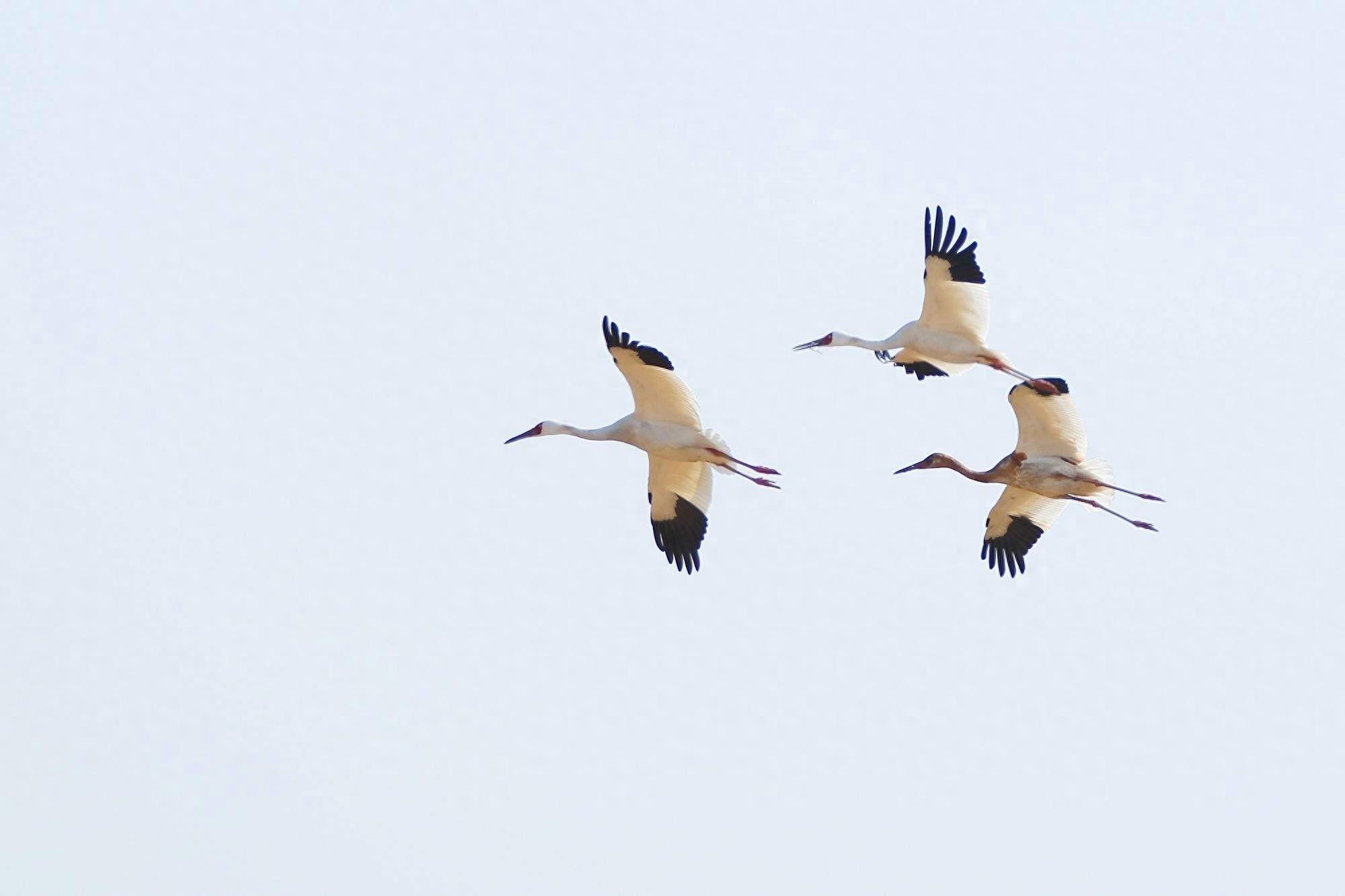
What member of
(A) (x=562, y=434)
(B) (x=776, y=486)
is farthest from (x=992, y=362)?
(A) (x=562, y=434)

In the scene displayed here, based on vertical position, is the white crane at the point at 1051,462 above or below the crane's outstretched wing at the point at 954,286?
below

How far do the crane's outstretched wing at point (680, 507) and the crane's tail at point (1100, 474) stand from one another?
3899 millimetres

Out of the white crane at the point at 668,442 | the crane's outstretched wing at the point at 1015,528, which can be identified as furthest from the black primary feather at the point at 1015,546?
the white crane at the point at 668,442

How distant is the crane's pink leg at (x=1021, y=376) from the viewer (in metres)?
25.0

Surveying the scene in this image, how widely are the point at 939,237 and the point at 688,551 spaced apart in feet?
13.8

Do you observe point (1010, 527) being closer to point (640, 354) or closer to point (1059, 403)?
point (1059, 403)

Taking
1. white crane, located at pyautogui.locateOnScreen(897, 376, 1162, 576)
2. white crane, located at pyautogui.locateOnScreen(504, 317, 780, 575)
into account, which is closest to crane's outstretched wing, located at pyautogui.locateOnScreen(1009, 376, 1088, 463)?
white crane, located at pyautogui.locateOnScreen(897, 376, 1162, 576)

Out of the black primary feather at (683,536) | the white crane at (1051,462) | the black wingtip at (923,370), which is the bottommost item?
the black primary feather at (683,536)

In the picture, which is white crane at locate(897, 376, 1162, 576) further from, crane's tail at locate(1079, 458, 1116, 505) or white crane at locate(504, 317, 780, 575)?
white crane at locate(504, 317, 780, 575)

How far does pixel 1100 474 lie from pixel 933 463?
6.34ft

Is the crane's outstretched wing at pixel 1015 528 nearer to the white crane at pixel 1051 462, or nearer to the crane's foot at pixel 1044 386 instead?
the white crane at pixel 1051 462

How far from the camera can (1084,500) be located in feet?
84.9

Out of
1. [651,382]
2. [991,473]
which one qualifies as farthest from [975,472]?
[651,382]

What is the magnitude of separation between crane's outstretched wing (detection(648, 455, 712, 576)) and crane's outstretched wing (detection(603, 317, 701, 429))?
1143 millimetres
